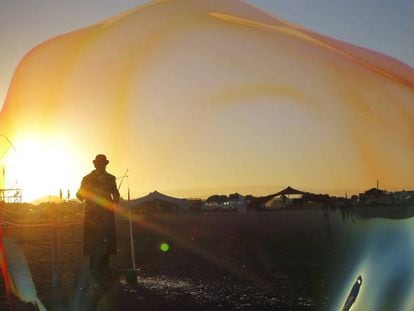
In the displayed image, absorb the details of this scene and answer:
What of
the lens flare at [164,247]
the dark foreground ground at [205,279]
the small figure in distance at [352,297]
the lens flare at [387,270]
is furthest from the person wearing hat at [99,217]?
the lens flare at [164,247]

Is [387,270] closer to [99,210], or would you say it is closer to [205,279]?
[205,279]

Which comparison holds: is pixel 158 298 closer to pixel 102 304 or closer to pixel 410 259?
pixel 102 304

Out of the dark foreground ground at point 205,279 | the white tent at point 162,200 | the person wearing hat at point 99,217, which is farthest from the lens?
the white tent at point 162,200

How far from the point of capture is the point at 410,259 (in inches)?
375

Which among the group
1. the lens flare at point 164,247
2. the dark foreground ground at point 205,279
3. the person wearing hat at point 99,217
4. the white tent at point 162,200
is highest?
the white tent at point 162,200

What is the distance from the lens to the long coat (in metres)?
11.3

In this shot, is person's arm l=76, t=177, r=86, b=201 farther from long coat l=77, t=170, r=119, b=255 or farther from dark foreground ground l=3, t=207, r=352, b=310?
dark foreground ground l=3, t=207, r=352, b=310

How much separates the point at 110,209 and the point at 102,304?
2.58 metres

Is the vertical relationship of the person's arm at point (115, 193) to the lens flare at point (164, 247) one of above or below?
above

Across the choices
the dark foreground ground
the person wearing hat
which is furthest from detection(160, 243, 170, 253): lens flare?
the person wearing hat

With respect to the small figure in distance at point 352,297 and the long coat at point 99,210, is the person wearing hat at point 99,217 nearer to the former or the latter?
the long coat at point 99,210

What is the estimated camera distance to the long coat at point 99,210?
11.3 m

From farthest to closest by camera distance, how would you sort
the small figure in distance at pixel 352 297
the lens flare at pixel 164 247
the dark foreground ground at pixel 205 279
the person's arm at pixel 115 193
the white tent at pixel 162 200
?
1. the white tent at pixel 162 200
2. the lens flare at pixel 164 247
3. the person's arm at pixel 115 193
4. the dark foreground ground at pixel 205 279
5. the small figure in distance at pixel 352 297

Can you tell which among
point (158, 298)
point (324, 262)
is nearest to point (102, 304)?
point (158, 298)
